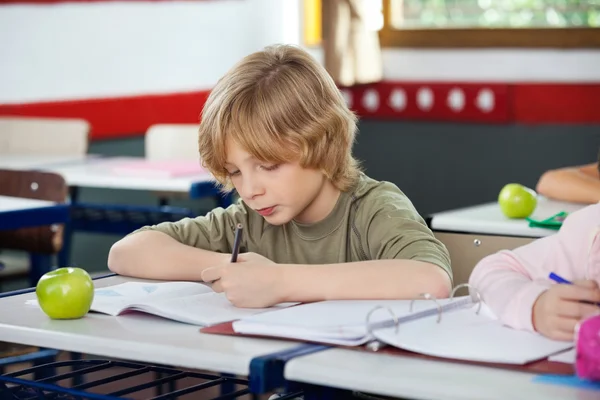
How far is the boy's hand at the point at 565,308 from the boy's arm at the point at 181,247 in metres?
0.67

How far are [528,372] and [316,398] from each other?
0.27 m

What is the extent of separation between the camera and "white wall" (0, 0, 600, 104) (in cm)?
474

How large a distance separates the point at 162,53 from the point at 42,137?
1.25 meters

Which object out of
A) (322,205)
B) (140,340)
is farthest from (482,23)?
(140,340)

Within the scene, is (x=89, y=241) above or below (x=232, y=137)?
below

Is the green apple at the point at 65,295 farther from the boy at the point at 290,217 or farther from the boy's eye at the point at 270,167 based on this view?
the boy's eye at the point at 270,167

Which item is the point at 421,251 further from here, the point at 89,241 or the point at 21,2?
the point at 89,241

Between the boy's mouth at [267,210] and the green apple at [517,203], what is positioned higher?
the boy's mouth at [267,210]

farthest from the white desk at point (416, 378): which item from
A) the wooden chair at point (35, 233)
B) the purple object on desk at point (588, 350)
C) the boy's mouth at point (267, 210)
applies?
the wooden chair at point (35, 233)

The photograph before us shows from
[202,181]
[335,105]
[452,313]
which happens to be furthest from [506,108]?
[452,313]

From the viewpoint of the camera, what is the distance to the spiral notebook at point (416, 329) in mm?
1283

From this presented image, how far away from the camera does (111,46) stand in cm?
515

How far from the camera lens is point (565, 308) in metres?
1.35

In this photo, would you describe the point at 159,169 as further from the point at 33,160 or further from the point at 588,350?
the point at 588,350
